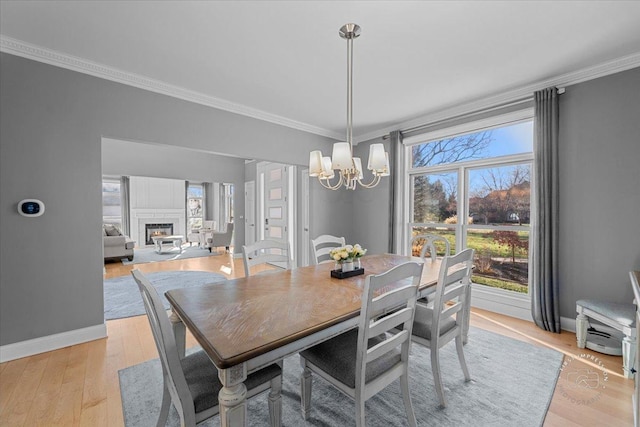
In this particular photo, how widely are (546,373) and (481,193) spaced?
2.11 metres

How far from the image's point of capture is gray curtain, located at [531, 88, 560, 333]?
2.71 meters

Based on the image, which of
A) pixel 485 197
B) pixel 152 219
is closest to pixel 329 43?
pixel 485 197

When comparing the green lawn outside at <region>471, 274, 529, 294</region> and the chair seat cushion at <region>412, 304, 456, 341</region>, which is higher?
the chair seat cushion at <region>412, 304, 456, 341</region>

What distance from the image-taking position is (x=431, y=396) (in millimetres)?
1810

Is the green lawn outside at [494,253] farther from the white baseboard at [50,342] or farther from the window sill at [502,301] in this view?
the white baseboard at [50,342]

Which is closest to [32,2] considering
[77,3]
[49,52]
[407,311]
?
[77,3]

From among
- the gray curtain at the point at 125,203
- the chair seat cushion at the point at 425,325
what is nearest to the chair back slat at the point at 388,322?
the chair seat cushion at the point at 425,325

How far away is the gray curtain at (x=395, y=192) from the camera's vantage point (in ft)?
13.5

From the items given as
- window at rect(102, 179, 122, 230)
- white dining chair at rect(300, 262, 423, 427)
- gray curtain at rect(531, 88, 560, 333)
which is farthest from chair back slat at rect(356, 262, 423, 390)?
window at rect(102, 179, 122, 230)

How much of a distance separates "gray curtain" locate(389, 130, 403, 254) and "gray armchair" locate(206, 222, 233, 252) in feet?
16.3

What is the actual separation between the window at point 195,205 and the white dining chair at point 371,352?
30.6ft

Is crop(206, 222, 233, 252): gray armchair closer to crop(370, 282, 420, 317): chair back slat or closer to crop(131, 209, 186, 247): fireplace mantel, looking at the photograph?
crop(131, 209, 186, 247): fireplace mantel

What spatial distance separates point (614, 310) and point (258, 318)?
2905 millimetres

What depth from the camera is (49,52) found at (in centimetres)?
229
